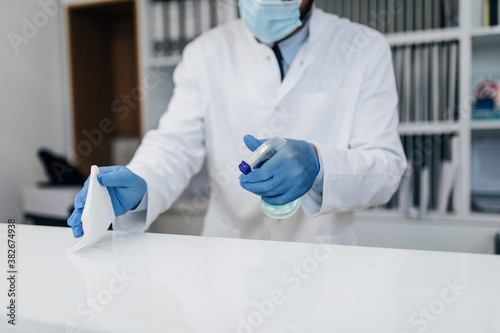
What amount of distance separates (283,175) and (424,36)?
128 cm

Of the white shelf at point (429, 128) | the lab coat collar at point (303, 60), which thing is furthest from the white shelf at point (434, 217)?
the lab coat collar at point (303, 60)

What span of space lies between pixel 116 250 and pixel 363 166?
579mm

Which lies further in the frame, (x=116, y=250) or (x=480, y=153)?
(x=480, y=153)

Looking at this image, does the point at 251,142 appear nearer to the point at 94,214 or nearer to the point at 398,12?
the point at 94,214

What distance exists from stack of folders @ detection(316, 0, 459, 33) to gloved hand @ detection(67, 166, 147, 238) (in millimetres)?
1401

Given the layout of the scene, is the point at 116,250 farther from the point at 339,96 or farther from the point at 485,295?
the point at 339,96

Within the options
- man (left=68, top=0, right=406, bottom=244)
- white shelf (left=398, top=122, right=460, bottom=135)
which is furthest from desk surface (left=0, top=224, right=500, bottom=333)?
white shelf (left=398, top=122, right=460, bottom=135)

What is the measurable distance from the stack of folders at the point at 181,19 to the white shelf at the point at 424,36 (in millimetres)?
785

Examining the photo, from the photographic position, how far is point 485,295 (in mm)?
455

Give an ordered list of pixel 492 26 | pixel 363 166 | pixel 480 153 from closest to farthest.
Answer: pixel 363 166
pixel 492 26
pixel 480 153

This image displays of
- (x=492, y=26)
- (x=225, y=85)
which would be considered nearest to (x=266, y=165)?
(x=225, y=85)

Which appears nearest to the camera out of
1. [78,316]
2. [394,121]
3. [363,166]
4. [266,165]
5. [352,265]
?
[78,316]

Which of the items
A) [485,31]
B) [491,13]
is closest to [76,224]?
[485,31]

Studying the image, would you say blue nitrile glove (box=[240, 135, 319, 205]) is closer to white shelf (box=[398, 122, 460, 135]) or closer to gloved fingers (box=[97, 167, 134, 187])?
gloved fingers (box=[97, 167, 134, 187])
